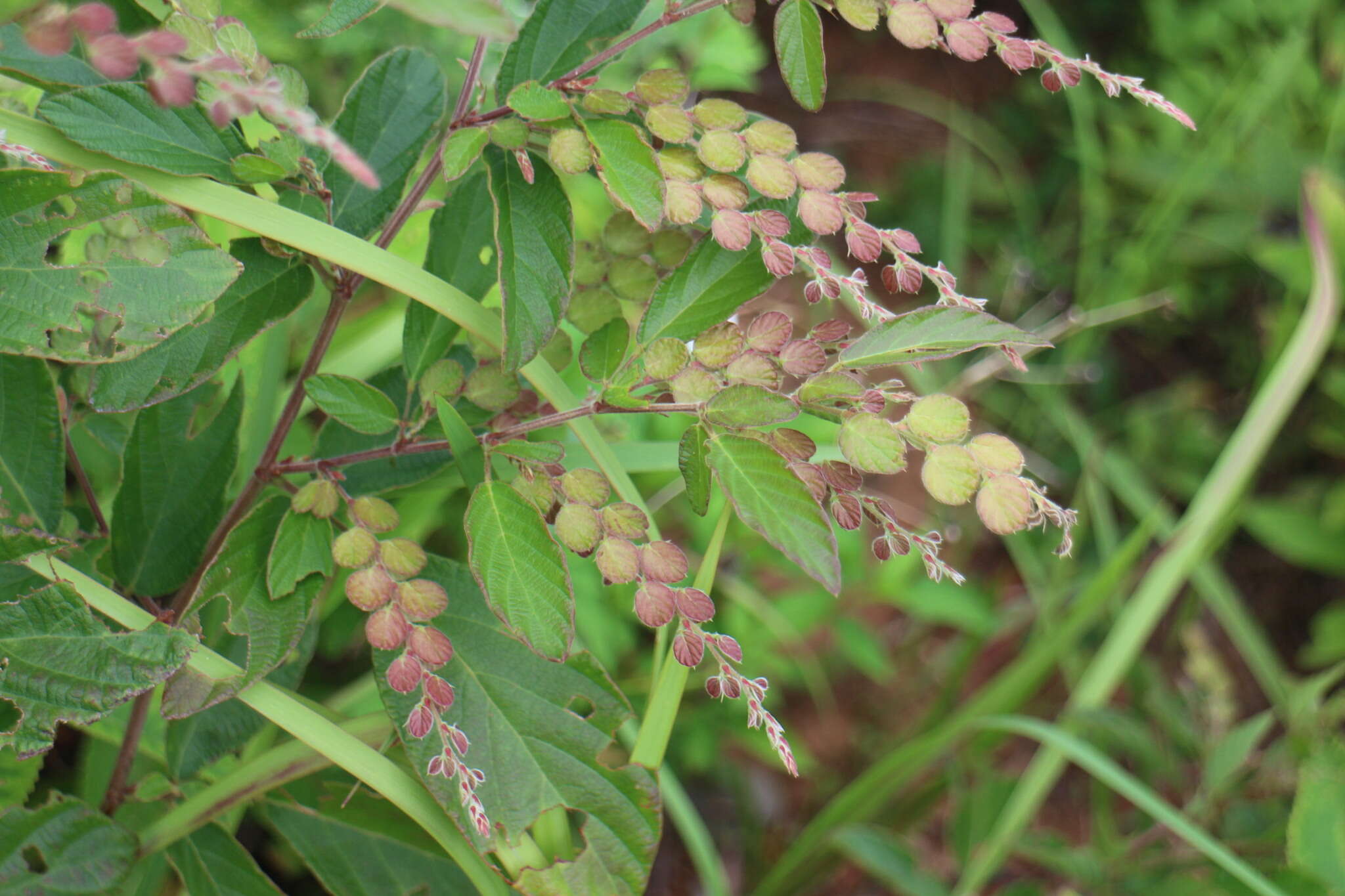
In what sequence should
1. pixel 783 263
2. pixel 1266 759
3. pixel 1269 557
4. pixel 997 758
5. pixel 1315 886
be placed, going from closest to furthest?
pixel 783 263 < pixel 1315 886 < pixel 1266 759 < pixel 997 758 < pixel 1269 557

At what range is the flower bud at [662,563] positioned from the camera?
0.38 metres

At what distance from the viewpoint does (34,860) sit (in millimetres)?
496

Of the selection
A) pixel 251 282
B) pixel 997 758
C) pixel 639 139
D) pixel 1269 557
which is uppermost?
pixel 639 139

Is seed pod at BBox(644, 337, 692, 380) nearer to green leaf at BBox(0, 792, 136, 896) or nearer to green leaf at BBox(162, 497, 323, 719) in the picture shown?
green leaf at BBox(162, 497, 323, 719)

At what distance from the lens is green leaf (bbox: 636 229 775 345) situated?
43 centimetres

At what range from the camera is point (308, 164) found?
41cm

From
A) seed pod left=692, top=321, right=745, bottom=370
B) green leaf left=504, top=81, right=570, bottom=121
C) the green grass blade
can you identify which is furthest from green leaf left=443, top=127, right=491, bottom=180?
the green grass blade

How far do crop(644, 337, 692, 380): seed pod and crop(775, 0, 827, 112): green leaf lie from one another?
118mm

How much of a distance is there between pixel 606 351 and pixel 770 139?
4.9 inches

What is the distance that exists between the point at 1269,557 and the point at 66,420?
74.5 inches

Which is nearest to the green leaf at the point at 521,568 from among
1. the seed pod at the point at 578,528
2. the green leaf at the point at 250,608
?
the seed pod at the point at 578,528

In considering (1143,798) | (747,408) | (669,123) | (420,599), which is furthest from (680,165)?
(1143,798)

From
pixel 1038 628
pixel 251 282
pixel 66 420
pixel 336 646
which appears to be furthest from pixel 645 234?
pixel 1038 628

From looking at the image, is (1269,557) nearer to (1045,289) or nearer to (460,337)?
(1045,289)
